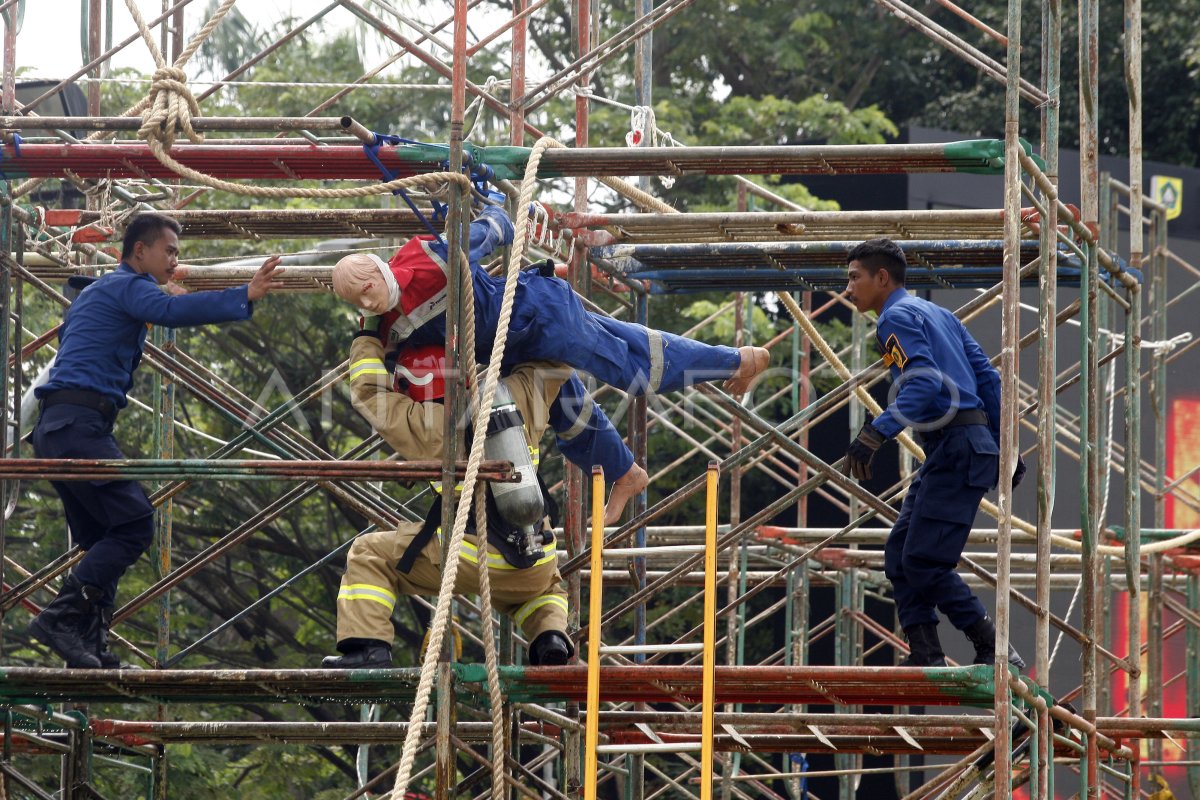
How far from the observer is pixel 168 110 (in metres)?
6.09

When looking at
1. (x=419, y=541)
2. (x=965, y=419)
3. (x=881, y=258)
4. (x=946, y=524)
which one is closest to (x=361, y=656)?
(x=419, y=541)

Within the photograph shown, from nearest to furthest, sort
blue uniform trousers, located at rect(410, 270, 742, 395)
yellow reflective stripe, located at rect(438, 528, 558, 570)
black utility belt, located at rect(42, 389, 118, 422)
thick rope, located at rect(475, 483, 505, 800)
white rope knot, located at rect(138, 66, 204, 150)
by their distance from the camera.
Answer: thick rope, located at rect(475, 483, 505, 800) < white rope knot, located at rect(138, 66, 204, 150) < yellow reflective stripe, located at rect(438, 528, 558, 570) < blue uniform trousers, located at rect(410, 270, 742, 395) < black utility belt, located at rect(42, 389, 118, 422)

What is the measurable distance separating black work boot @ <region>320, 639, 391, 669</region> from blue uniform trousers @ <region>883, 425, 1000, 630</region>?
1.91 metres

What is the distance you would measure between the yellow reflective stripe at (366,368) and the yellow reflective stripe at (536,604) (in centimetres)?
104

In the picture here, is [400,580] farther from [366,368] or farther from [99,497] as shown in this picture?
[99,497]

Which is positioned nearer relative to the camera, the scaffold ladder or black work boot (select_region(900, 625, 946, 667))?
Result: the scaffold ladder

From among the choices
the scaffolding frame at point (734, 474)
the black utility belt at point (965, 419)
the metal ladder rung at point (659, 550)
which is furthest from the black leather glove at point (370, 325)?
the metal ladder rung at point (659, 550)

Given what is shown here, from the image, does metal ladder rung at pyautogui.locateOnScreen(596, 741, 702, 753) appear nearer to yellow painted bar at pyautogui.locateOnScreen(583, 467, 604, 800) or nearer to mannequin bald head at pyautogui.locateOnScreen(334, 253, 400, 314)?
yellow painted bar at pyautogui.locateOnScreen(583, 467, 604, 800)

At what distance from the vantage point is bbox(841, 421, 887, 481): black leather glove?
6266mm

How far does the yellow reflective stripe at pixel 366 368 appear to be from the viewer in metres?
6.30

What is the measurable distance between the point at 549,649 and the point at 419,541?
0.63 m

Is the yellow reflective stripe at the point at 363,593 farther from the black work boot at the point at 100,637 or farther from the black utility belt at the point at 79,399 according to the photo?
the black utility belt at the point at 79,399

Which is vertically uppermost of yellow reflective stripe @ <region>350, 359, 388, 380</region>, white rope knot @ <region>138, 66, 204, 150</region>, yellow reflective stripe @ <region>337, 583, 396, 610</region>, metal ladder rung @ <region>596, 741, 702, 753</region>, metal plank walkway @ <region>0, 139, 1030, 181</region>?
white rope knot @ <region>138, 66, 204, 150</region>

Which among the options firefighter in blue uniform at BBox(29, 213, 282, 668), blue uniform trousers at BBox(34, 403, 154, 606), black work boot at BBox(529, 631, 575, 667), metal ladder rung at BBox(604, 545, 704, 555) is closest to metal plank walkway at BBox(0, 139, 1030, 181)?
firefighter in blue uniform at BBox(29, 213, 282, 668)
